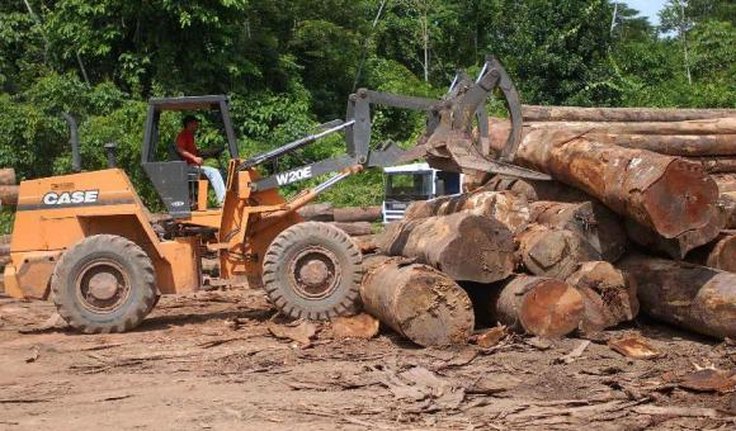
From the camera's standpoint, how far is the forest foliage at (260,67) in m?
25.1

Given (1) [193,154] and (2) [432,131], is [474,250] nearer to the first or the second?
(2) [432,131]

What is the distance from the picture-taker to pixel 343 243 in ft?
36.5

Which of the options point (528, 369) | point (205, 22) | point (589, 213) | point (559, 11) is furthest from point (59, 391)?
point (559, 11)

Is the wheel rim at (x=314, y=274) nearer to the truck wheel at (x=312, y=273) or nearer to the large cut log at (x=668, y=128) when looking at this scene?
the truck wheel at (x=312, y=273)

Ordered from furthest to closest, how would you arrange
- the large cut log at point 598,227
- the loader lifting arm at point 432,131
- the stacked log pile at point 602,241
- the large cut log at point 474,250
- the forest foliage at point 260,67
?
the forest foliage at point 260,67 < the loader lifting arm at point 432,131 < the large cut log at point 598,227 < the large cut log at point 474,250 < the stacked log pile at point 602,241

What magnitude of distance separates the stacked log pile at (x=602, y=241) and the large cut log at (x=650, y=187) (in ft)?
0.04

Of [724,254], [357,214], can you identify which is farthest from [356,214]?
[724,254]

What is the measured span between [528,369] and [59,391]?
13.1 ft

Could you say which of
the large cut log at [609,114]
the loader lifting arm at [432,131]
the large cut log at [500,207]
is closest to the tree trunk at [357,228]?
the large cut log at [609,114]

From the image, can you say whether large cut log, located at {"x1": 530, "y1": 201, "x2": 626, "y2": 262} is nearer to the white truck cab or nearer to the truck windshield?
the white truck cab

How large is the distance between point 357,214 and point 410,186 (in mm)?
1584

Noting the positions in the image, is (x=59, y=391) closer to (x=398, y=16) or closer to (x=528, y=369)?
(x=528, y=369)

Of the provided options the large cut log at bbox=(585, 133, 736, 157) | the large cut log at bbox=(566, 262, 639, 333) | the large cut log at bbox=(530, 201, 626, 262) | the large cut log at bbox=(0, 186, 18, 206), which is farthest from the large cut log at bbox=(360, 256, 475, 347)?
the large cut log at bbox=(0, 186, 18, 206)

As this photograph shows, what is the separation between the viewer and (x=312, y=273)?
36.4 ft
